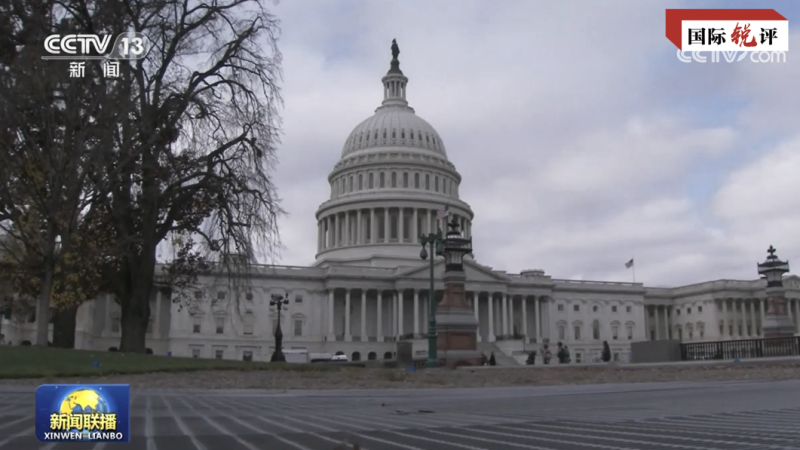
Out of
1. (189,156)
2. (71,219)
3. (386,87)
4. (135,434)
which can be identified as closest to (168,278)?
(189,156)

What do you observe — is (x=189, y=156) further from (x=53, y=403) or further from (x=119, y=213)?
(x=53, y=403)

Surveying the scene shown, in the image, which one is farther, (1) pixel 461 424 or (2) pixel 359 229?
(2) pixel 359 229

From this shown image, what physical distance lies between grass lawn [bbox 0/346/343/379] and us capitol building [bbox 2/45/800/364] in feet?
166

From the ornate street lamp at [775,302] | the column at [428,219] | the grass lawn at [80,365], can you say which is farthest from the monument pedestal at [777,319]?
the column at [428,219]

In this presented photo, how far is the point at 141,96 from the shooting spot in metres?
29.6

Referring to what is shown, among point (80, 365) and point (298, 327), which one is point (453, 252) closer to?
point (80, 365)

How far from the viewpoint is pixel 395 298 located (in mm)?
102875

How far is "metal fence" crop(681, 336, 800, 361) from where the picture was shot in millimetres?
37844

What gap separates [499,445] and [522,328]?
107104mm

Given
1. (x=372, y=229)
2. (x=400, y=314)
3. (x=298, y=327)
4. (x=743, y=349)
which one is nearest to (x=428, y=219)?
(x=372, y=229)

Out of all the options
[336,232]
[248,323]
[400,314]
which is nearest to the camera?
[248,323]

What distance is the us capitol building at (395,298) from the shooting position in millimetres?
96125

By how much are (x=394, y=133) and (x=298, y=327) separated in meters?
37.8

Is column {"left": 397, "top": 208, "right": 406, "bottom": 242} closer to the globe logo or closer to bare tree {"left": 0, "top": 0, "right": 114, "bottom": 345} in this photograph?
bare tree {"left": 0, "top": 0, "right": 114, "bottom": 345}
